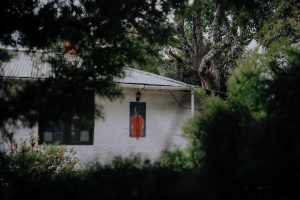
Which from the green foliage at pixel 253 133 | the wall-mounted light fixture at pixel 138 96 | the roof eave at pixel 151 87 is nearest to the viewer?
the green foliage at pixel 253 133

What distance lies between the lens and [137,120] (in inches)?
544

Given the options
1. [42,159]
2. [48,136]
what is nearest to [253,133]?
[42,159]

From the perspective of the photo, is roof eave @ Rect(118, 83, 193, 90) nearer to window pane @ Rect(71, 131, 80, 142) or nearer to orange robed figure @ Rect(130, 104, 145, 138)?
orange robed figure @ Rect(130, 104, 145, 138)

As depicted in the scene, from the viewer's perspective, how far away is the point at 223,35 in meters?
19.4

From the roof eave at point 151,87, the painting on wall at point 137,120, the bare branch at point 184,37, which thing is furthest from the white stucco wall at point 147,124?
the bare branch at point 184,37

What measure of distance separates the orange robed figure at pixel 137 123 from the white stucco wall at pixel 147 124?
0.58ft

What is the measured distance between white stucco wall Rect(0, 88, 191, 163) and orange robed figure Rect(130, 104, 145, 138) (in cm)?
18

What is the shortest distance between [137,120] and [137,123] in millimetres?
105

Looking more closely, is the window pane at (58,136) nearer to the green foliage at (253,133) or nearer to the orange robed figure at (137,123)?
the orange robed figure at (137,123)

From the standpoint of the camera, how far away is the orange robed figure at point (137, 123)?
13.8 m

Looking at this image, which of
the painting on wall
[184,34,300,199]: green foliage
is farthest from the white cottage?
[184,34,300,199]: green foliage

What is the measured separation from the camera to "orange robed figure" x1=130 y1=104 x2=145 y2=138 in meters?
13.8

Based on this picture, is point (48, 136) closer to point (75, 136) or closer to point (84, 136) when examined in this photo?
point (75, 136)

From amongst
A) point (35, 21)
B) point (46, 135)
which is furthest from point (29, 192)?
point (46, 135)
